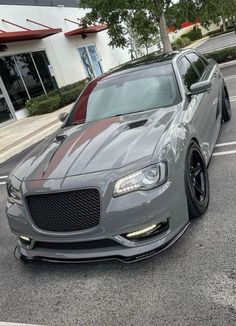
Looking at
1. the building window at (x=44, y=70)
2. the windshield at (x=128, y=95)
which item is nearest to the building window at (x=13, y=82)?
the building window at (x=44, y=70)

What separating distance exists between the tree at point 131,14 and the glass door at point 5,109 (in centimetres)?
439

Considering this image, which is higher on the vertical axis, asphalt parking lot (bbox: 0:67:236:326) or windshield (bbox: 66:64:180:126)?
windshield (bbox: 66:64:180:126)

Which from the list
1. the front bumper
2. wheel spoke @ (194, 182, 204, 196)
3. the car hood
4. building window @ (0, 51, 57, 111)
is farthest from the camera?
building window @ (0, 51, 57, 111)

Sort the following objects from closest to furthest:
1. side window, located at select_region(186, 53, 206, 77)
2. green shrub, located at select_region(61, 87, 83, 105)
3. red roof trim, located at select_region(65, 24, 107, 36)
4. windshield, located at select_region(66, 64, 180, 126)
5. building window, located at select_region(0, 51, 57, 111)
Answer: windshield, located at select_region(66, 64, 180, 126), side window, located at select_region(186, 53, 206, 77), building window, located at select_region(0, 51, 57, 111), green shrub, located at select_region(61, 87, 83, 105), red roof trim, located at select_region(65, 24, 107, 36)

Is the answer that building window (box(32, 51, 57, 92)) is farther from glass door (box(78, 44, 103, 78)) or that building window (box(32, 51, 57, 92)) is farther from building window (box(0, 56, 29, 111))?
glass door (box(78, 44, 103, 78))

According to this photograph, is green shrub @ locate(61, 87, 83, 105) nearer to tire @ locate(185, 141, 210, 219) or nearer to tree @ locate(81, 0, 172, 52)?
tree @ locate(81, 0, 172, 52)

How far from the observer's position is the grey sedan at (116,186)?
3.04m

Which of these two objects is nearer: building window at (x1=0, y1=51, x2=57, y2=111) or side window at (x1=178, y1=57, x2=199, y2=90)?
side window at (x1=178, y1=57, x2=199, y2=90)

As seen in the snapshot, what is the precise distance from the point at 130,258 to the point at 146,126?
1.32m

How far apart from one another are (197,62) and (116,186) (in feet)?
11.8

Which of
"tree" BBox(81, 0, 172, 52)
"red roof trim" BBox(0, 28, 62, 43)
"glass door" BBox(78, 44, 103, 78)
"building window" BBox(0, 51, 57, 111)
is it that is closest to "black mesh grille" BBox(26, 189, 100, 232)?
"tree" BBox(81, 0, 172, 52)

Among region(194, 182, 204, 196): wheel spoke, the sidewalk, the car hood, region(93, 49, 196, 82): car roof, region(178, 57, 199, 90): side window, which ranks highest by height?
region(93, 49, 196, 82): car roof

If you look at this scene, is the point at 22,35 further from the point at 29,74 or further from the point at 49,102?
the point at 49,102

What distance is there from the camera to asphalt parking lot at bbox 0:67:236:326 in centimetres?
271
